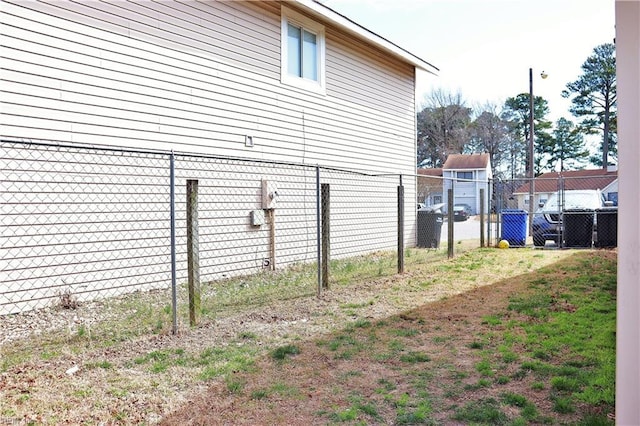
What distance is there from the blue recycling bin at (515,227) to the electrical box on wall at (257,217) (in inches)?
300

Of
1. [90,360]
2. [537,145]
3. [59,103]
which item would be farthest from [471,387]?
[537,145]

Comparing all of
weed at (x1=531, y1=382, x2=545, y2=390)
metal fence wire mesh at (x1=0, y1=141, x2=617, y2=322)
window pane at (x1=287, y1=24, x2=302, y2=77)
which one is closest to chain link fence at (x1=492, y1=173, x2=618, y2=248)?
metal fence wire mesh at (x1=0, y1=141, x2=617, y2=322)

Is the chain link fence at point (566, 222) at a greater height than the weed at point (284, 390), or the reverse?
the chain link fence at point (566, 222)

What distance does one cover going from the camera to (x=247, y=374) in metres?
3.35

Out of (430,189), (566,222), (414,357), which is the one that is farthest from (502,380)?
(430,189)

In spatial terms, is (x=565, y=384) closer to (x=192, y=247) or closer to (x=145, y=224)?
(x=192, y=247)

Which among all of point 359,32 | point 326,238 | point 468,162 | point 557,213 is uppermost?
point 468,162

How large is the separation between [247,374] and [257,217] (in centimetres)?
452

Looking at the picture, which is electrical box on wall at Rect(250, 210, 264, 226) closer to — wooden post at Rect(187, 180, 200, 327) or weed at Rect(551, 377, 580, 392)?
wooden post at Rect(187, 180, 200, 327)

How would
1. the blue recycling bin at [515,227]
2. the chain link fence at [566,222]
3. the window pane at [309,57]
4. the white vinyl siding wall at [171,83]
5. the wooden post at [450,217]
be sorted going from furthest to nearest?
1. the blue recycling bin at [515,227]
2. the chain link fence at [566,222]
3. the wooden post at [450,217]
4. the window pane at [309,57]
5. the white vinyl siding wall at [171,83]

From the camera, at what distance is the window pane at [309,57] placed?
8953 mm

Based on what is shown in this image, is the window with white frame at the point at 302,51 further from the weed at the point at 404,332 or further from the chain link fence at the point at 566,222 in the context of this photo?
the chain link fence at the point at 566,222

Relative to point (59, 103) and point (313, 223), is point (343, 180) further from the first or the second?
point (59, 103)

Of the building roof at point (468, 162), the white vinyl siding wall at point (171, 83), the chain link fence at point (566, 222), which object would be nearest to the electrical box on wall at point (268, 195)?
the white vinyl siding wall at point (171, 83)
